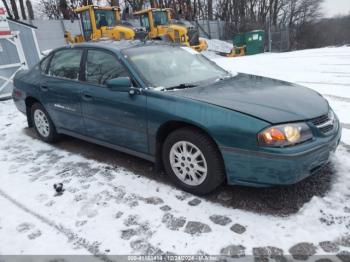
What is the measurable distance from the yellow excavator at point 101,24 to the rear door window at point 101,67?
36.4ft

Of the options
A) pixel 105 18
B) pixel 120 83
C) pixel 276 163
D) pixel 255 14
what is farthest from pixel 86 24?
pixel 255 14

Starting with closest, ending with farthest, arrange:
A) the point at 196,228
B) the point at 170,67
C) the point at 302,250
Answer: the point at 302,250
the point at 196,228
the point at 170,67

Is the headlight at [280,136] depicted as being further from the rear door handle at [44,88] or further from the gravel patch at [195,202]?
the rear door handle at [44,88]

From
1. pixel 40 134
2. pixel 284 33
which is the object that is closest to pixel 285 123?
pixel 40 134

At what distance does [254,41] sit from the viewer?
22.6 metres

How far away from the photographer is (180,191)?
3.52 meters

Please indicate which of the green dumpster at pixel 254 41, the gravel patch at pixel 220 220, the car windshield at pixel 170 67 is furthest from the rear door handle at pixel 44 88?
the green dumpster at pixel 254 41

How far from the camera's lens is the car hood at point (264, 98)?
292cm

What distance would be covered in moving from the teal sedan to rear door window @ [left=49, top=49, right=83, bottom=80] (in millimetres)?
16

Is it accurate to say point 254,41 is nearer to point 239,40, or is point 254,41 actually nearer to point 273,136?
point 239,40

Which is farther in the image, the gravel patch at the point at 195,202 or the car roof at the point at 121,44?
the car roof at the point at 121,44

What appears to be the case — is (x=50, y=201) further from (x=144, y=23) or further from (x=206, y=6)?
(x=206, y=6)

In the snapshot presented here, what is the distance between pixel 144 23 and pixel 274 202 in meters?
17.7

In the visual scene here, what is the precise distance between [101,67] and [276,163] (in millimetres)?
2497
